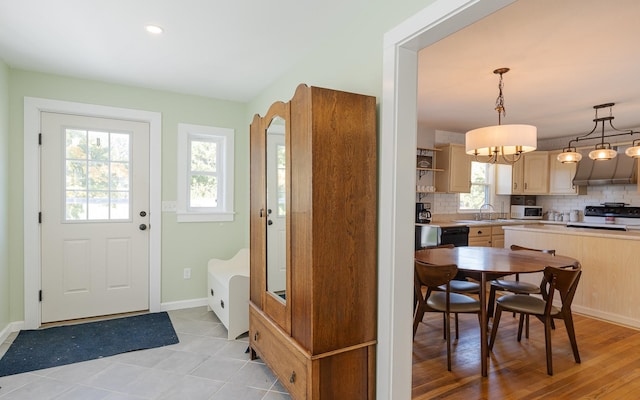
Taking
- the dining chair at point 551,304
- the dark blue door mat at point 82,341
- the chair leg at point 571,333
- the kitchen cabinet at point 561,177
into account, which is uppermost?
the kitchen cabinet at point 561,177

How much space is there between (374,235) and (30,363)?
8.79 ft

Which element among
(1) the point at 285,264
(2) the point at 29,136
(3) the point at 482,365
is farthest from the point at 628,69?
(2) the point at 29,136

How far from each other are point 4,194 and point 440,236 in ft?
15.5

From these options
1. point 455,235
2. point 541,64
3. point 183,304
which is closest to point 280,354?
point 183,304

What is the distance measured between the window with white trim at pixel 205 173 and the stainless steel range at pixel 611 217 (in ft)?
17.9

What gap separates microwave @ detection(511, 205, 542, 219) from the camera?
6289 millimetres

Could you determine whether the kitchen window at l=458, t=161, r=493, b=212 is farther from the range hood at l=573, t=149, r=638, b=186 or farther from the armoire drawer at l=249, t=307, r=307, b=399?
the armoire drawer at l=249, t=307, r=307, b=399

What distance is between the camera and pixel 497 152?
9.77 feet

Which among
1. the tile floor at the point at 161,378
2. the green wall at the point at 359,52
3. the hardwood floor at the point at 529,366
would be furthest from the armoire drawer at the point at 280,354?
the green wall at the point at 359,52

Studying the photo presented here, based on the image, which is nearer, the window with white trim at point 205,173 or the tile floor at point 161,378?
the tile floor at point 161,378

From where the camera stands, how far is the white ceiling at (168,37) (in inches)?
81.0

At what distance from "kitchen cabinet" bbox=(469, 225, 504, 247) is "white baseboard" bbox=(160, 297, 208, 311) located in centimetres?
377

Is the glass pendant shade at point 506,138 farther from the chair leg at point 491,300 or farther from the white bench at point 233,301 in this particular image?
the white bench at point 233,301

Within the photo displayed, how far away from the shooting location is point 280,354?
2.08 m
